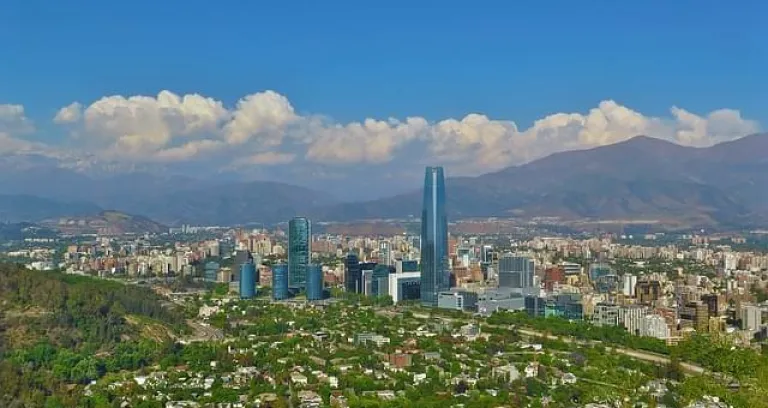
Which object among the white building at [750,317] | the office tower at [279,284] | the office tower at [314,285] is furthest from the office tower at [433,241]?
the white building at [750,317]

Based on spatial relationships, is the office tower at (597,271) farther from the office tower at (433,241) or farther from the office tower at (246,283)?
the office tower at (246,283)

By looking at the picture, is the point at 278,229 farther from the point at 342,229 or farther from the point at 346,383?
the point at 346,383

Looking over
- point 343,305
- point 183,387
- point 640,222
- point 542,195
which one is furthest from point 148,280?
point 542,195

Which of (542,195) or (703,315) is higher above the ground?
(542,195)

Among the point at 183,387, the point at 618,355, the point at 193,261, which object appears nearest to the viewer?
the point at 183,387

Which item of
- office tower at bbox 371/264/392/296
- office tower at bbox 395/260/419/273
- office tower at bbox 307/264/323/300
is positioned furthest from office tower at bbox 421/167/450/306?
office tower at bbox 307/264/323/300

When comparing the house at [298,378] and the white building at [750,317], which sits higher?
the white building at [750,317]

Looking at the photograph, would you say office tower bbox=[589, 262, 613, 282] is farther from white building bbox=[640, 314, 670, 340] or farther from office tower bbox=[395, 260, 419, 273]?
white building bbox=[640, 314, 670, 340]
